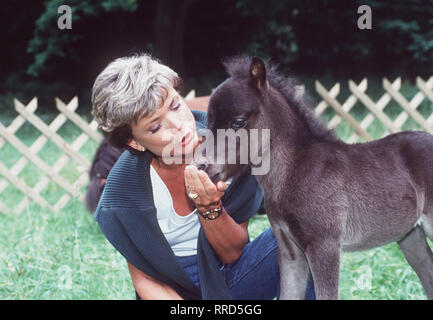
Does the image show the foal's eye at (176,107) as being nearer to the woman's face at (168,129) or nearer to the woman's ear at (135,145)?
the woman's face at (168,129)

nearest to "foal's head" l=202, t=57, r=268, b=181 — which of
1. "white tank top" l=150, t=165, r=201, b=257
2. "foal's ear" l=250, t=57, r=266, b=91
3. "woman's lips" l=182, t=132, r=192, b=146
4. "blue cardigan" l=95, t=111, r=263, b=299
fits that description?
"foal's ear" l=250, t=57, r=266, b=91

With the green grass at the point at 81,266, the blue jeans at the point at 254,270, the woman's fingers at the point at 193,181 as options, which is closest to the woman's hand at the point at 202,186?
the woman's fingers at the point at 193,181

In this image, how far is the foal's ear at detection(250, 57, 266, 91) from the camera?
1.36m

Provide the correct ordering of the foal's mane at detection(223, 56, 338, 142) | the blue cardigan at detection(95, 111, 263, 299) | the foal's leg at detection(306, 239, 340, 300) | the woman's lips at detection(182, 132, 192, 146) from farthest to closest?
1. the blue cardigan at detection(95, 111, 263, 299)
2. the woman's lips at detection(182, 132, 192, 146)
3. the foal's mane at detection(223, 56, 338, 142)
4. the foal's leg at detection(306, 239, 340, 300)

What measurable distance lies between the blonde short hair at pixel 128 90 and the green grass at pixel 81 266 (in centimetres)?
125

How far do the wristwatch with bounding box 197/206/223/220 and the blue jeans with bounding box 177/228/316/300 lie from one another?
1.37 feet

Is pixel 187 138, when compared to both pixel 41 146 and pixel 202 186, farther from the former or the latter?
pixel 41 146

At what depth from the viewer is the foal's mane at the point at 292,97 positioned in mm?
1423

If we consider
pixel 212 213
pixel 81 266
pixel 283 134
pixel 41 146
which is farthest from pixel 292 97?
pixel 41 146

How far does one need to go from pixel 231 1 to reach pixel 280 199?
35.5ft

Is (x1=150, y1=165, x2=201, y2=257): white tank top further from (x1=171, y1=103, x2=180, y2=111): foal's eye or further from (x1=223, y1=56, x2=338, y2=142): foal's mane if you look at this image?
(x1=223, y1=56, x2=338, y2=142): foal's mane

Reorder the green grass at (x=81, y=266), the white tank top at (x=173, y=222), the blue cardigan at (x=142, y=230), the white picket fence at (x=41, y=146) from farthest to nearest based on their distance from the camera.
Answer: the white picket fence at (x=41, y=146)
the green grass at (x=81, y=266)
the white tank top at (x=173, y=222)
the blue cardigan at (x=142, y=230)

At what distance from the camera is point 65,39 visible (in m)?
9.42

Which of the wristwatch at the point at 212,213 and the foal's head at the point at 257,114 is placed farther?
the wristwatch at the point at 212,213
